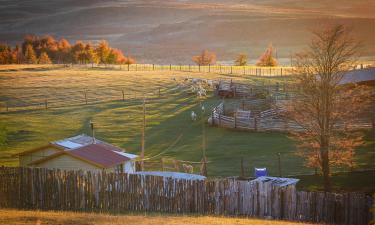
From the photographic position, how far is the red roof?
3212 centimetres

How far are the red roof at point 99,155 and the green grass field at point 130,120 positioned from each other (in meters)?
7.10

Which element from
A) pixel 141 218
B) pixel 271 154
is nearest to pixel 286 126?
pixel 271 154

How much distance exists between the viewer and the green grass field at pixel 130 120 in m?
43.4

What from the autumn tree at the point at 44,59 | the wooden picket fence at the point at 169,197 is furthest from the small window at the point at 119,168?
the autumn tree at the point at 44,59

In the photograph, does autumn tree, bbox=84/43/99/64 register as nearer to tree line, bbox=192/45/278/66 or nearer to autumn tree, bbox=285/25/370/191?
tree line, bbox=192/45/278/66

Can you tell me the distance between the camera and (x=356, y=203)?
25906 mm

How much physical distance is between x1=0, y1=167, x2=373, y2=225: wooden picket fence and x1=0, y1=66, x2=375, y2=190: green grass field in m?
11.2

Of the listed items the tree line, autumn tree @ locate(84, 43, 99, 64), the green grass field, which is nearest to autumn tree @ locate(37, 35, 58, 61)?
autumn tree @ locate(84, 43, 99, 64)

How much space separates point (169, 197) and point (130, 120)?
33.3 metres

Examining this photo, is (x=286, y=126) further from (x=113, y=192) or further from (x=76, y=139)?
(x=113, y=192)

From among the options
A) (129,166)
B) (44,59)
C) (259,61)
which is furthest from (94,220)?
(259,61)

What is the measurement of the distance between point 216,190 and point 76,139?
16777 millimetres

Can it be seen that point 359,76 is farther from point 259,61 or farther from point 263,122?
point 259,61

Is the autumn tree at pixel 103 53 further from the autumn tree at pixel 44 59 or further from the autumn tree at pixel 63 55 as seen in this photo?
the autumn tree at pixel 44 59
